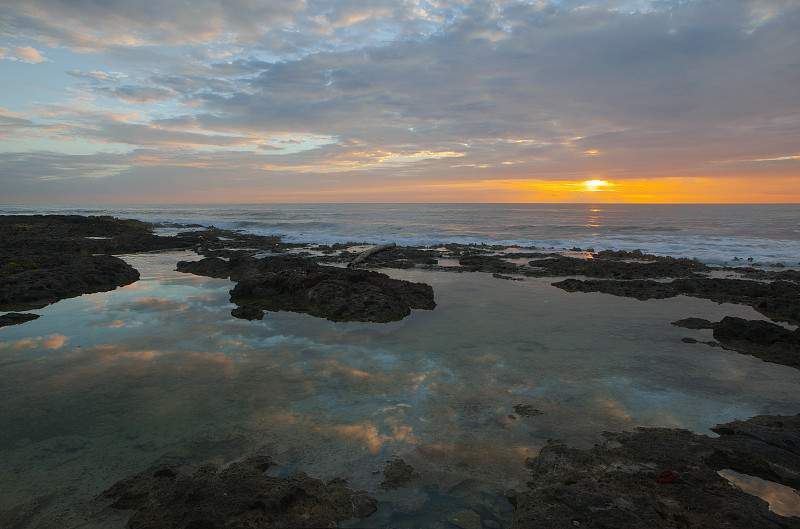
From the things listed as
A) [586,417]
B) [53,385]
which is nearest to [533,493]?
[586,417]

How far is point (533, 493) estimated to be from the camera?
3.76m

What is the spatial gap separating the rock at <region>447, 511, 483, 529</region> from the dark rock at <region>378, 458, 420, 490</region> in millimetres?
583

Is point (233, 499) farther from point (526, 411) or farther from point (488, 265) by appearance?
point (488, 265)

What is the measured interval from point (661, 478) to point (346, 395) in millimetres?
3906

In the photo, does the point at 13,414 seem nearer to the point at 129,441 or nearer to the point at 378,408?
the point at 129,441

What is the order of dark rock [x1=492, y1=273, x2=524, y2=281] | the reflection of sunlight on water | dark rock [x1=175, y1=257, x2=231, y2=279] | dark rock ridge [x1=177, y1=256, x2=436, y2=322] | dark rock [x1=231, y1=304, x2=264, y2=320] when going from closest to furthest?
the reflection of sunlight on water → dark rock [x1=231, y1=304, x2=264, y2=320] → dark rock ridge [x1=177, y1=256, x2=436, y2=322] → dark rock [x1=175, y1=257, x2=231, y2=279] → dark rock [x1=492, y1=273, x2=524, y2=281]

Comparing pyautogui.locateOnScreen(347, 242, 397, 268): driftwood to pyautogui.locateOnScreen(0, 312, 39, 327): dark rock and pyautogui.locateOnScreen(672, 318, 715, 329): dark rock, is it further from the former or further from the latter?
Result: pyautogui.locateOnScreen(672, 318, 715, 329): dark rock

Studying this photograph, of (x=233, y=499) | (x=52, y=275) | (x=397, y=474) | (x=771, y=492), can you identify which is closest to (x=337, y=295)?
(x=397, y=474)

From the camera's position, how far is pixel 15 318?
9.20 metres

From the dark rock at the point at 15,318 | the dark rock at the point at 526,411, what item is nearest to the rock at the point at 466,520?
the dark rock at the point at 526,411

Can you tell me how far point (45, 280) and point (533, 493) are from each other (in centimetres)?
1461

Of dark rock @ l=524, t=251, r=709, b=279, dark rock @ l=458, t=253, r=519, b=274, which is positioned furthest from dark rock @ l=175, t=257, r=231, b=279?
dark rock @ l=524, t=251, r=709, b=279

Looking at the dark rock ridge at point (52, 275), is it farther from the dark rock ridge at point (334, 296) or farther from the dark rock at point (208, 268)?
the dark rock ridge at point (334, 296)

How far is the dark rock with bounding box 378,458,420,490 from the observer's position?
395cm
